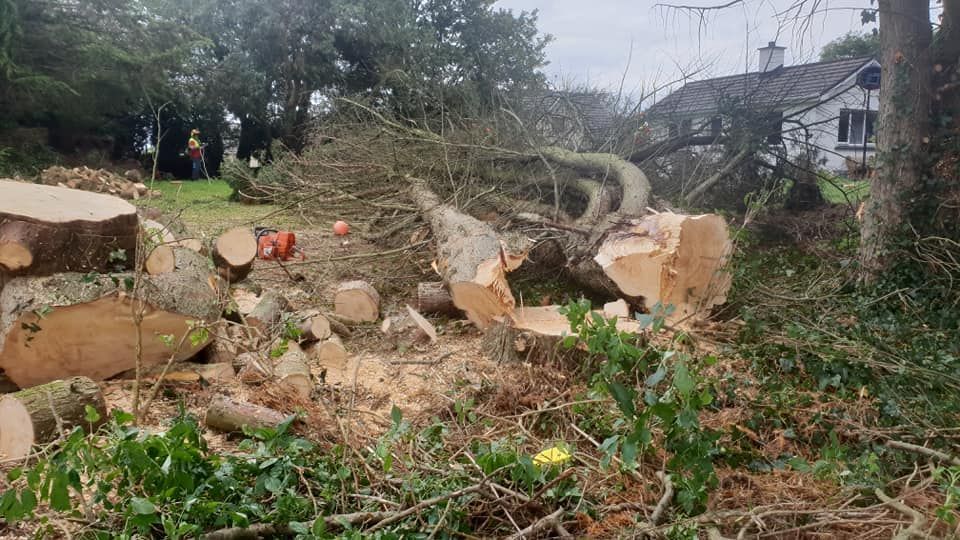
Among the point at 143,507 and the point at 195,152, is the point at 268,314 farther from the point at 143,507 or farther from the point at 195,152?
the point at 195,152

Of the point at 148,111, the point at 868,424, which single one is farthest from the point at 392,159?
the point at 148,111

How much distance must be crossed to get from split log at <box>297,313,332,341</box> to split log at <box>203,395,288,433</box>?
1.27 m

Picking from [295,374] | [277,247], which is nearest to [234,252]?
[277,247]

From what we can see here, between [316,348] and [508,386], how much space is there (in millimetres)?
1441

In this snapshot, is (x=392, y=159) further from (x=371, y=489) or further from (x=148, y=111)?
(x=148, y=111)

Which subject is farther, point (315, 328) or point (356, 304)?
point (356, 304)

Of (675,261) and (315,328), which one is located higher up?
(675,261)

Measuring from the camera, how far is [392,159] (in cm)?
805

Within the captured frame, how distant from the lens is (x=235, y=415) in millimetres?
3168

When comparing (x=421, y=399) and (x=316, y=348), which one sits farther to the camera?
(x=316, y=348)

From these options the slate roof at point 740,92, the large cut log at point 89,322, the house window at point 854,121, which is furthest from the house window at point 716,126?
the large cut log at point 89,322

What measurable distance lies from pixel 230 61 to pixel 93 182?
596cm

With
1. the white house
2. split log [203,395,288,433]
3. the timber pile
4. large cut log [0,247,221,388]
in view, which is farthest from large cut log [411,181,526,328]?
the timber pile

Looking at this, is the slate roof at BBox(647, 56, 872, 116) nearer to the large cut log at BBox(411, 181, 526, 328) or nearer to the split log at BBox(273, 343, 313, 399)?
the large cut log at BBox(411, 181, 526, 328)
